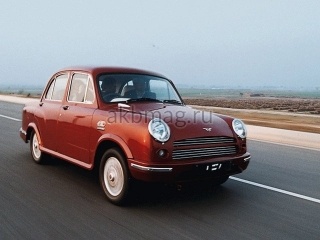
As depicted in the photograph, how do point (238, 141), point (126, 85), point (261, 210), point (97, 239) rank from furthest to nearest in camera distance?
point (126, 85) → point (238, 141) → point (261, 210) → point (97, 239)

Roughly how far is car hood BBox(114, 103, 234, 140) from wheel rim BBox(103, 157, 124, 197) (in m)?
0.70


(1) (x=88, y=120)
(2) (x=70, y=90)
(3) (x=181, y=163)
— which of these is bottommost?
(3) (x=181, y=163)

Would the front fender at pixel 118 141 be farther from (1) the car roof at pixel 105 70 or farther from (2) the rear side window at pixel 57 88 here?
(2) the rear side window at pixel 57 88

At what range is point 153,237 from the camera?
3.71 meters

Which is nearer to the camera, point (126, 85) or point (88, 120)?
point (88, 120)

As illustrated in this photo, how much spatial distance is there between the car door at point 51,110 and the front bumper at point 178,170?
7.07 ft

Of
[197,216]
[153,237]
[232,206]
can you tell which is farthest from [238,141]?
[153,237]

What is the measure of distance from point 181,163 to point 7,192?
247 centimetres

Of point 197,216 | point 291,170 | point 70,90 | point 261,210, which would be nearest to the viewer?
point 197,216

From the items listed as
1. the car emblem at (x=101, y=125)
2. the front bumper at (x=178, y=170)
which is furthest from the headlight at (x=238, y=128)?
the car emblem at (x=101, y=125)

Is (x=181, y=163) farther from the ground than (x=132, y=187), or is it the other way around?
(x=181, y=163)

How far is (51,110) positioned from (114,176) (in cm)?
212

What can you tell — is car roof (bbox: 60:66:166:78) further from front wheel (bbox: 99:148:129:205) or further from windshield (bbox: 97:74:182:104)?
front wheel (bbox: 99:148:129:205)

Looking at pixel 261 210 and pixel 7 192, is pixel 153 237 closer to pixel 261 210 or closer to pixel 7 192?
pixel 261 210
